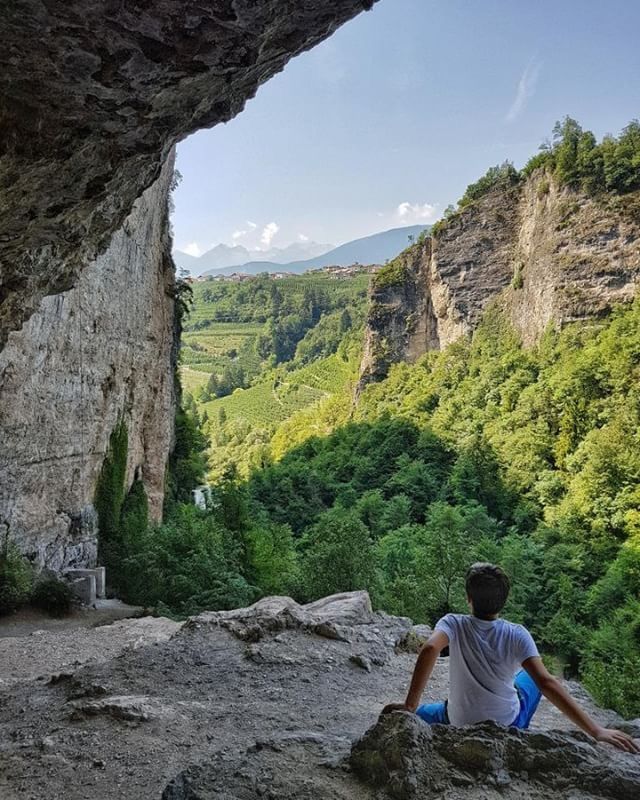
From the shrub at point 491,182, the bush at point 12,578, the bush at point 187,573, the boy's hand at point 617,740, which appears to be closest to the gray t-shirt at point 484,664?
the boy's hand at point 617,740

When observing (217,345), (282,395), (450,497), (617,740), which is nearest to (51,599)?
(617,740)

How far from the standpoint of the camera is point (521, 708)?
301 centimetres

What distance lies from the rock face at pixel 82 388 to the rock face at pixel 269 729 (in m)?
4.93

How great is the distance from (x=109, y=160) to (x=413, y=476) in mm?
42749

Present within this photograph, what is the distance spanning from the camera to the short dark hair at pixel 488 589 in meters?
2.69

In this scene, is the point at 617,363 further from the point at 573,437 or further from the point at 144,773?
the point at 144,773

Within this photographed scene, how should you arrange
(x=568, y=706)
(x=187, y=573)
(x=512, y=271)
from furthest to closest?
(x=512, y=271), (x=187, y=573), (x=568, y=706)

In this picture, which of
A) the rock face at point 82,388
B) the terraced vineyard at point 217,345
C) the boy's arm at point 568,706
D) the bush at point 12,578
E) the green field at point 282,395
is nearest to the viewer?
the boy's arm at point 568,706

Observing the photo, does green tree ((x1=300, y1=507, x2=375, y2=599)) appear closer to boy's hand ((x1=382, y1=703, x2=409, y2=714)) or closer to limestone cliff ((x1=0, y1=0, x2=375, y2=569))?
limestone cliff ((x1=0, y1=0, x2=375, y2=569))

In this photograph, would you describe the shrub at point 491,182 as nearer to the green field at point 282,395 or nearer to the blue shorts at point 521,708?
the green field at point 282,395

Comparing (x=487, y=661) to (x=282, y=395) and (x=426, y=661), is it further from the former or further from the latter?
(x=282, y=395)

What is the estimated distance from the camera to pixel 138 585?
46.8 feet

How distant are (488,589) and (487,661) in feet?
1.13

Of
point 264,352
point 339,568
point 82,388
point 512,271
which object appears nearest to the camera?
point 339,568
